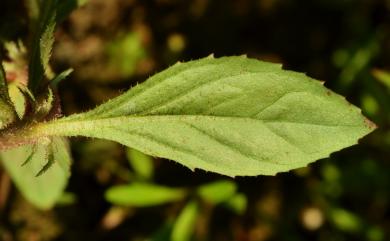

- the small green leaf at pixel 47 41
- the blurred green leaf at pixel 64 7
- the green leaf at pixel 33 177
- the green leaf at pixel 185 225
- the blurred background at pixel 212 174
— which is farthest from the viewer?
the blurred background at pixel 212 174

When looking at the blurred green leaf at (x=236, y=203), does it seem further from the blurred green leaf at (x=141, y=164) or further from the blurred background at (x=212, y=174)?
the blurred green leaf at (x=141, y=164)

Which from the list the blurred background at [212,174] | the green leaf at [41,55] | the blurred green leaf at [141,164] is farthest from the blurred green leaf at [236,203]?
the green leaf at [41,55]

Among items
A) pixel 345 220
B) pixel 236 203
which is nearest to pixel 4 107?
pixel 236 203

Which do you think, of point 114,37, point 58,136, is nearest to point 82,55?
point 114,37

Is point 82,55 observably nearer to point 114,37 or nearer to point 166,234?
point 114,37

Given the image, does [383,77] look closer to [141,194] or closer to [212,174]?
[212,174]

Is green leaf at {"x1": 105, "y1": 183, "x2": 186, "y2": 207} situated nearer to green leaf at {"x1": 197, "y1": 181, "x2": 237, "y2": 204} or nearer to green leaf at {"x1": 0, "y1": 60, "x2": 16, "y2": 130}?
green leaf at {"x1": 197, "y1": 181, "x2": 237, "y2": 204}

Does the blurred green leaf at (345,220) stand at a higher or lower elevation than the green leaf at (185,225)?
lower
